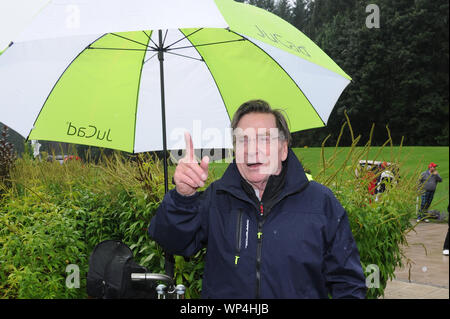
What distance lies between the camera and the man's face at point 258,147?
2361 millimetres

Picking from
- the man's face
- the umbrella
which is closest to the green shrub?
the umbrella

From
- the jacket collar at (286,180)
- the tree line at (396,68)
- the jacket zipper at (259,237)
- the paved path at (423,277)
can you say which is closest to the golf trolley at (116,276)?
the jacket zipper at (259,237)

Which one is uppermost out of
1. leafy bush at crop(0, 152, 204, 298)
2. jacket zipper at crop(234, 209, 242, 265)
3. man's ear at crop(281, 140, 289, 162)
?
man's ear at crop(281, 140, 289, 162)

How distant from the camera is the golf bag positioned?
1.96m

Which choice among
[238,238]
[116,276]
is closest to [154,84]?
[238,238]

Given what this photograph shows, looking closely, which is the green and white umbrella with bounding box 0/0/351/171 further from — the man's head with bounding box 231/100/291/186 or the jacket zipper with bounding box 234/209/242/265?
the jacket zipper with bounding box 234/209/242/265

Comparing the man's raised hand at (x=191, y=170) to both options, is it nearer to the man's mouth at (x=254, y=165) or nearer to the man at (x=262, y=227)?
the man at (x=262, y=227)

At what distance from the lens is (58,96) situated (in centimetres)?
347

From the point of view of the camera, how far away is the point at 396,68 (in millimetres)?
48875

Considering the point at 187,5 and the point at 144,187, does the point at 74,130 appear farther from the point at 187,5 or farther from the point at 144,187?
the point at 187,5

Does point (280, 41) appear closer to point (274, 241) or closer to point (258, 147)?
point (258, 147)

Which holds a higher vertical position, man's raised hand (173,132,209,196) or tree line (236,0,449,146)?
tree line (236,0,449,146)

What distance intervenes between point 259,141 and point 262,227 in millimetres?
450

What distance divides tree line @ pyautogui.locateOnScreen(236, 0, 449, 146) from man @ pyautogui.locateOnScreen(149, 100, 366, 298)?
43138 millimetres
